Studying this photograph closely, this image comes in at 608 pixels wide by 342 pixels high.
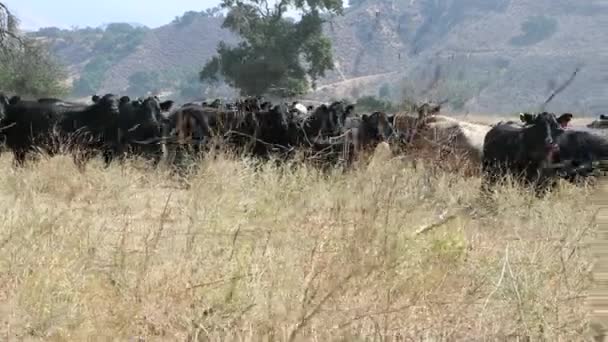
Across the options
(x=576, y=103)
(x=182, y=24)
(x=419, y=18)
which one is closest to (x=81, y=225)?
(x=576, y=103)

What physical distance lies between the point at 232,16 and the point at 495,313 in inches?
1604

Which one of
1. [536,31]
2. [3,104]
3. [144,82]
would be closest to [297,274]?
[3,104]

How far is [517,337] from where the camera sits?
4074 millimetres

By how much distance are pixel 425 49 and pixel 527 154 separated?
4923cm

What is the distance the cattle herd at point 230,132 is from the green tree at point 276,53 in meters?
24.9

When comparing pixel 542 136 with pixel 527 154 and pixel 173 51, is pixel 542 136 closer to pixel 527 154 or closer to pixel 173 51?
pixel 527 154

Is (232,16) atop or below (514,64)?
atop

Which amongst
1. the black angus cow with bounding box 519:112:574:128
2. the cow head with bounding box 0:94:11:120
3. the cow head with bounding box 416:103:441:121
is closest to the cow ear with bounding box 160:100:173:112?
the cow head with bounding box 0:94:11:120

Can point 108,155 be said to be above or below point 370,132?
below

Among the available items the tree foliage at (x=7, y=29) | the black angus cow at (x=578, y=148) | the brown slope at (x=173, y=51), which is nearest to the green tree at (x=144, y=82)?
the brown slope at (x=173, y=51)

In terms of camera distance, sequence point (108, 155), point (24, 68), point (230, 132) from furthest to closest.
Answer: point (24, 68) < point (108, 155) < point (230, 132)

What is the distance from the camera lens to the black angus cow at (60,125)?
551 inches

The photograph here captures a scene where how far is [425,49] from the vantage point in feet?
197

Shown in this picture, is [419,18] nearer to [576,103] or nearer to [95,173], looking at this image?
[576,103]
